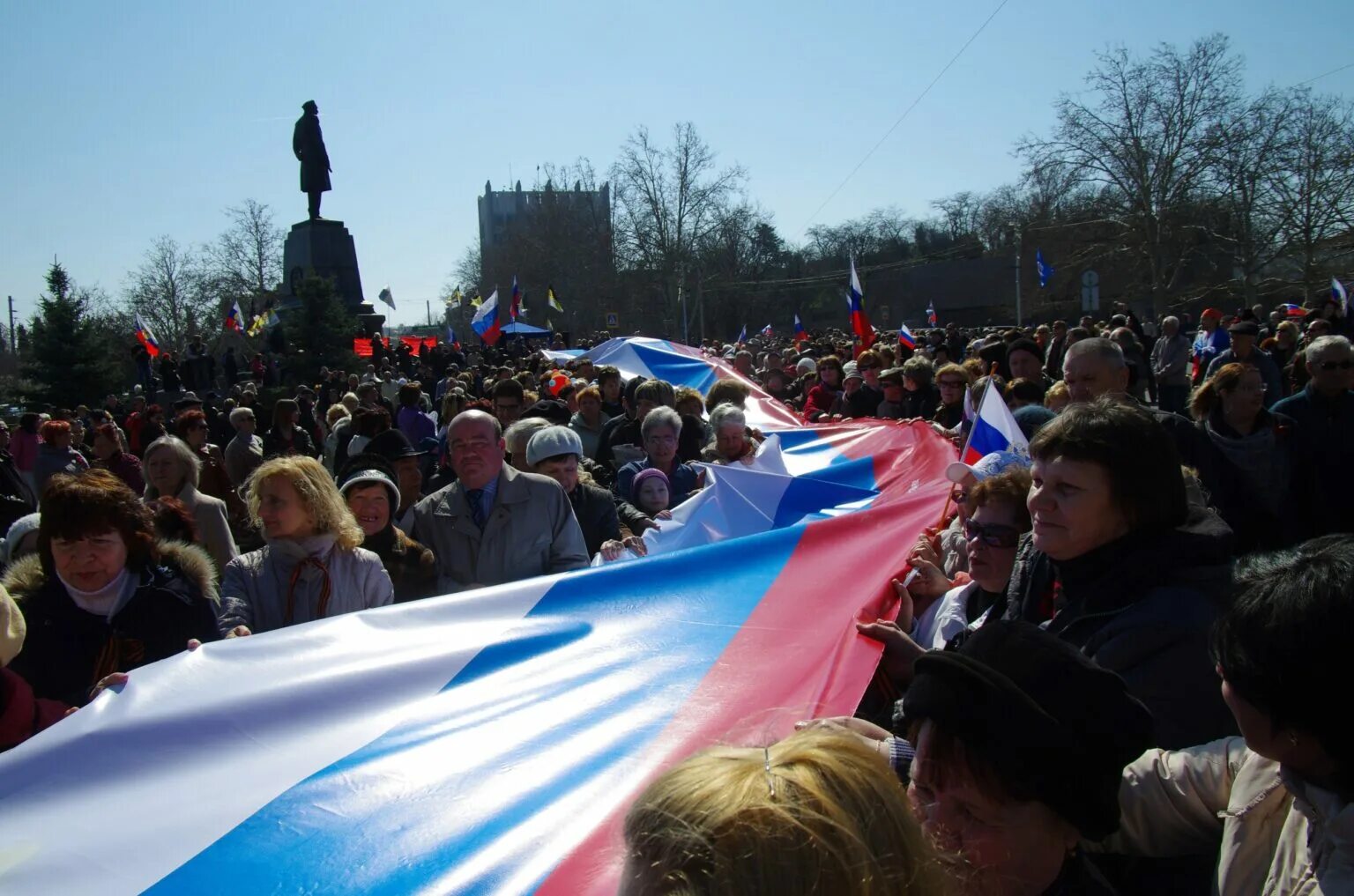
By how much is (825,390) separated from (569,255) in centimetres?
5282

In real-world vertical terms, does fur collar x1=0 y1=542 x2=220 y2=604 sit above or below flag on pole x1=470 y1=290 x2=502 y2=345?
below

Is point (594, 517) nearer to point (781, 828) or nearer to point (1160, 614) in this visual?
point (1160, 614)

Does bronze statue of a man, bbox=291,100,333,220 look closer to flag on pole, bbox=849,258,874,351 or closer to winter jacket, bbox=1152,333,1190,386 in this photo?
flag on pole, bbox=849,258,874,351

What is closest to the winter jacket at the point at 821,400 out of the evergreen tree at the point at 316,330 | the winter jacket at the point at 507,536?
the winter jacket at the point at 507,536

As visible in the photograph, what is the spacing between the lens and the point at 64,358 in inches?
1008

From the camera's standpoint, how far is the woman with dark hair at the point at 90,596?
3.05 m

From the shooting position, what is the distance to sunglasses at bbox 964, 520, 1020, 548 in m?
2.84

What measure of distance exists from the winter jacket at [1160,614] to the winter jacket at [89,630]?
264cm

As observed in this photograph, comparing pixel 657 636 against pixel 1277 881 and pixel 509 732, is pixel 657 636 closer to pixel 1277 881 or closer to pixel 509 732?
pixel 509 732

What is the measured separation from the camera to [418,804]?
2352 millimetres

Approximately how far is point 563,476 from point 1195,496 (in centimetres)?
296

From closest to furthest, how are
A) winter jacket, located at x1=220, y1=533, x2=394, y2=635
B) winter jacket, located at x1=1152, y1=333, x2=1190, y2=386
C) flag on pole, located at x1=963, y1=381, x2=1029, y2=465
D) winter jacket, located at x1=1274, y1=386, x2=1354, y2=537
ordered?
1. winter jacket, located at x1=220, y1=533, x2=394, y2=635
2. flag on pole, located at x1=963, y1=381, x2=1029, y2=465
3. winter jacket, located at x1=1274, y1=386, x2=1354, y2=537
4. winter jacket, located at x1=1152, y1=333, x2=1190, y2=386

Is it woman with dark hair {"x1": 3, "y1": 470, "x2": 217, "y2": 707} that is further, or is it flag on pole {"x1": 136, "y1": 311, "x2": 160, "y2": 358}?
flag on pole {"x1": 136, "y1": 311, "x2": 160, "y2": 358}

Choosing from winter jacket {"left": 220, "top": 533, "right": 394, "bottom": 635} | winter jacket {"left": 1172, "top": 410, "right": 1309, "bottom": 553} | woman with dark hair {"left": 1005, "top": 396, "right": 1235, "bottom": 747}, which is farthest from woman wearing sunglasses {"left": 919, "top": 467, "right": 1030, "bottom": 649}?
winter jacket {"left": 1172, "top": 410, "right": 1309, "bottom": 553}
